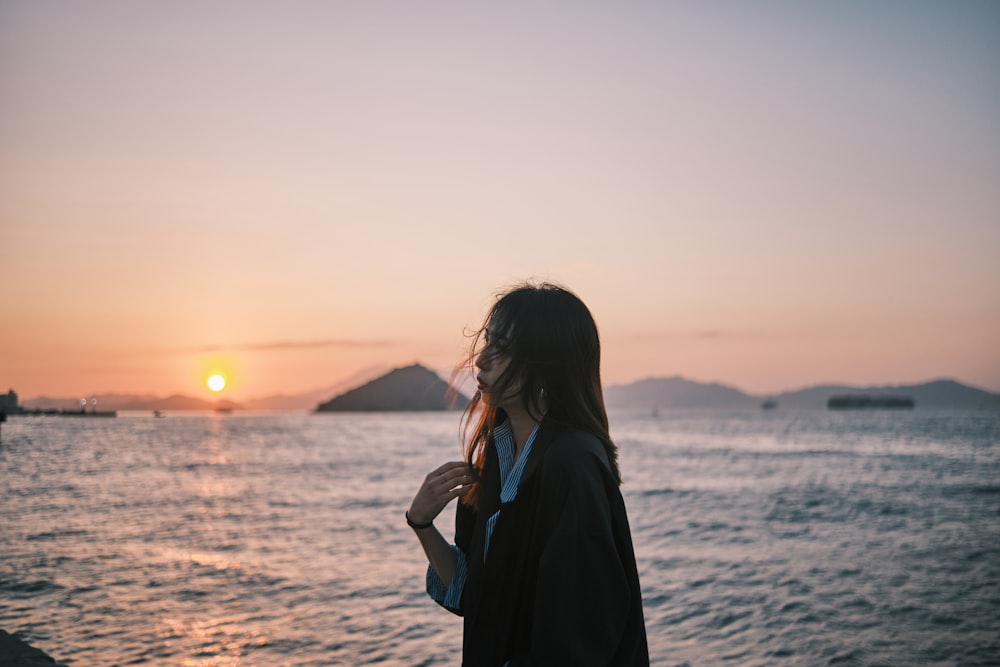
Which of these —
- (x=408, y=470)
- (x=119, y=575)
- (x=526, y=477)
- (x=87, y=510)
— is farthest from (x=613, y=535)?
(x=408, y=470)

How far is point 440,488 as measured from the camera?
2346mm

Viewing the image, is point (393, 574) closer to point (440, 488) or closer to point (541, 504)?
point (440, 488)

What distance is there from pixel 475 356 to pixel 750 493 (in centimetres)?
3055

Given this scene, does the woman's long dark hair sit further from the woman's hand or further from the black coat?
the woman's hand

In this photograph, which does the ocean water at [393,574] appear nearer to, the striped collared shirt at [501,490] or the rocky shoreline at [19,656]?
the rocky shoreline at [19,656]

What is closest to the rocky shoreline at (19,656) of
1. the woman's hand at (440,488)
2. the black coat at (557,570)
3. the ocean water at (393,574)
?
the ocean water at (393,574)

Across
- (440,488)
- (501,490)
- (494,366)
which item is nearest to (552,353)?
(494,366)

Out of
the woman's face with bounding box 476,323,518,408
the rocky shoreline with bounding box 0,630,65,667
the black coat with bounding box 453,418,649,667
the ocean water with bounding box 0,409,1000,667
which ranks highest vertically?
the woman's face with bounding box 476,323,518,408

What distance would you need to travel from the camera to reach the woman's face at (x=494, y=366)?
2188 mm

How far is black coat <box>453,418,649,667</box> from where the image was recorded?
5.96 ft

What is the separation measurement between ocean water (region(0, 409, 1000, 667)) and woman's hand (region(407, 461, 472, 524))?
745 cm

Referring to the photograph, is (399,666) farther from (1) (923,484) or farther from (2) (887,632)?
(1) (923,484)

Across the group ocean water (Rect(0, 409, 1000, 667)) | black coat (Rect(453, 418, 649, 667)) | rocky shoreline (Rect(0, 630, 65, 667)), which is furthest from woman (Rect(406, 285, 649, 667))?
ocean water (Rect(0, 409, 1000, 667))

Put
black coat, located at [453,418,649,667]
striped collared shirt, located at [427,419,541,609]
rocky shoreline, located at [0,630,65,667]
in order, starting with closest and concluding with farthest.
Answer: black coat, located at [453,418,649,667] → striped collared shirt, located at [427,419,541,609] → rocky shoreline, located at [0,630,65,667]
